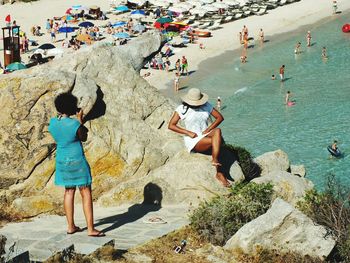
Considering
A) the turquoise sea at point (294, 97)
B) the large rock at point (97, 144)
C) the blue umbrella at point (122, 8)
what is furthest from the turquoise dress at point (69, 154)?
the blue umbrella at point (122, 8)

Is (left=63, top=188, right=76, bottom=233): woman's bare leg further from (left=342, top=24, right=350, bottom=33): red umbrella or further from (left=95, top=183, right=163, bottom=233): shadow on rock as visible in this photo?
(left=342, top=24, right=350, bottom=33): red umbrella

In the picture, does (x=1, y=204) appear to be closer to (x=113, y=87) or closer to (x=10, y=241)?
(x=10, y=241)

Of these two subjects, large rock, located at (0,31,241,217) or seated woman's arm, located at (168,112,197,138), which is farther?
large rock, located at (0,31,241,217)

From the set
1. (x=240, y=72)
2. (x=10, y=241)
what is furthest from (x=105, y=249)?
(x=240, y=72)

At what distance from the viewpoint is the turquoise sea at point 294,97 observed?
92.1 feet

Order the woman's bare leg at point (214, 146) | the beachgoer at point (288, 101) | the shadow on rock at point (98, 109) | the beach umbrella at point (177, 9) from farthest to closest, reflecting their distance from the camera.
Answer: the beach umbrella at point (177, 9), the beachgoer at point (288, 101), the shadow on rock at point (98, 109), the woman's bare leg at point (214, 146)

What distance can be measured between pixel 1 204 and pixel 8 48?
28967 mm

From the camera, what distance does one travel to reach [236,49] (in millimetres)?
48188

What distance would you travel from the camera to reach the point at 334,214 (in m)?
8.98

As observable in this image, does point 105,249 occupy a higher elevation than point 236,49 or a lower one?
higher

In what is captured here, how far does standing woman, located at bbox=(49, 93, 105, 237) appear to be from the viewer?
8516 millimetres

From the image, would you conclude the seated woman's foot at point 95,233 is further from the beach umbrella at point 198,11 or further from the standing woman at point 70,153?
the beach umbrella at point 198,11

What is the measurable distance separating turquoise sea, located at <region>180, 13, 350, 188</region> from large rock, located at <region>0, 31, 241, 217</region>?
8870 millimetres

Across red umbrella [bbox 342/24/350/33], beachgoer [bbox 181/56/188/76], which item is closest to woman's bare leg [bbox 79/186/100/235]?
beachgoer [bbox 181/56/188/76]
